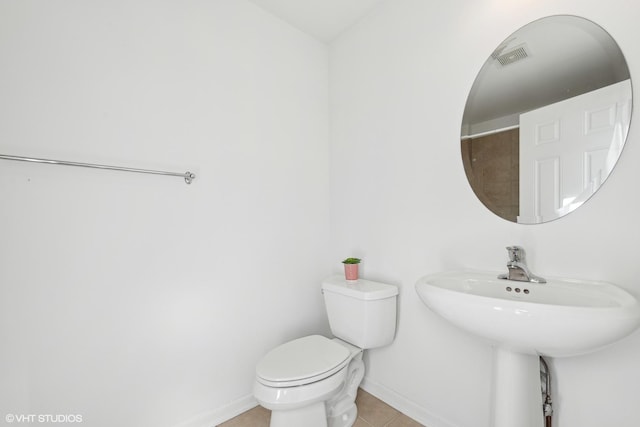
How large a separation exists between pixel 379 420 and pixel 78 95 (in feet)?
6.80

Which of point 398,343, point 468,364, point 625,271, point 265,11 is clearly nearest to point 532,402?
point 468,364

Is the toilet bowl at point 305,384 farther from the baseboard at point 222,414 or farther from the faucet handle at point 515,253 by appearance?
the faucet handle at point 515,253

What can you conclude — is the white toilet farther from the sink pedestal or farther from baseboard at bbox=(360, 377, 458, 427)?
the sink pedestal

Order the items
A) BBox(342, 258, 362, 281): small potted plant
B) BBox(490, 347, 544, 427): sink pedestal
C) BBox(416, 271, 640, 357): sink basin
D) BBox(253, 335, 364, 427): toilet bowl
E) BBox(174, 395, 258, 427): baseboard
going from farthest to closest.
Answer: BBox(342, 258, 362, 281): small potted plant
BBox(174, 395, 258, 427): baseboard
BBox(253, 335, 364, 427): toilet bowl
BBox(490, 347, 544, 427): sink pedestal
BBox(416, 271, 640, 357): sink basin

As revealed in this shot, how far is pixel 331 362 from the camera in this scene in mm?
1298

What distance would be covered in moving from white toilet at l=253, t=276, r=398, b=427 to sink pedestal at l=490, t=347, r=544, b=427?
1.97 feet

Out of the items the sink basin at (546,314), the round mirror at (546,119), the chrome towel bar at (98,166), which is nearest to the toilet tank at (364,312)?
the sink basin at (546,314)

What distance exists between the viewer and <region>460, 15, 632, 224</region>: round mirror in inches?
38.6

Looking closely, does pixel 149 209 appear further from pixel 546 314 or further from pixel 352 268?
pixel 546 314

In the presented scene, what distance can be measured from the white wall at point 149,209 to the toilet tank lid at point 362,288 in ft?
1.00

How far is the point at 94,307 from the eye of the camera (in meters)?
1.17

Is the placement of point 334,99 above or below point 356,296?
above

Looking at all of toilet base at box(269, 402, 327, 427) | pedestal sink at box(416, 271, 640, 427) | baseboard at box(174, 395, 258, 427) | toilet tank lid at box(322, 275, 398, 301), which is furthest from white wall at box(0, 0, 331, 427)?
pedestal sink at box(416, 271, 640, 427)

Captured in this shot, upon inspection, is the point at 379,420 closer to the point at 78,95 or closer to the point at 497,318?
the point at 497,318
